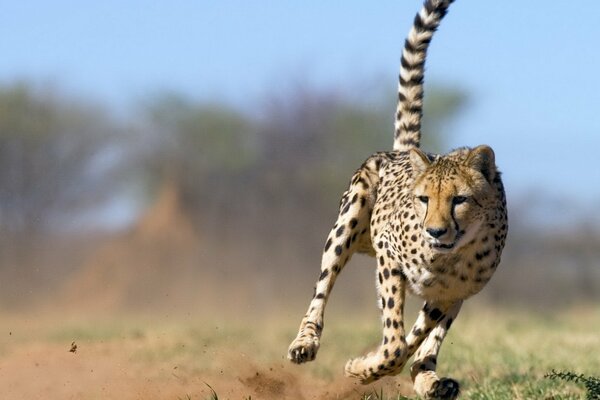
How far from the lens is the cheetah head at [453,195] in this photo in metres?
5.55

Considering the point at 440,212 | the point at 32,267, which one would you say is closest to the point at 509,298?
the point at 32,267

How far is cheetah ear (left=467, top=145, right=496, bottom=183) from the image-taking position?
581cm

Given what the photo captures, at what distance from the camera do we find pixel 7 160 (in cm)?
1648

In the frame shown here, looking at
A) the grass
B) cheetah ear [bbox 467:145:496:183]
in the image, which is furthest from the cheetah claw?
cheetah ear [bbox 467:145:496:183]

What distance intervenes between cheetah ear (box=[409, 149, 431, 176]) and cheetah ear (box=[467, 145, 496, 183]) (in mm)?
224

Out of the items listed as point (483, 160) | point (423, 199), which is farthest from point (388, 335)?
point (483, 160)

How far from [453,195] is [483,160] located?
0.31 meters

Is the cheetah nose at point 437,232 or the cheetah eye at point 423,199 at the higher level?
the cheetah eye at point 423,199

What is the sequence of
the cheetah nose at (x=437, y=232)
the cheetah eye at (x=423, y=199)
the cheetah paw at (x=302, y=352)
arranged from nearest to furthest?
the cheetah nose at (x=437, y=232) → the cheetah eye at (x=423, y=199) → the cheetah paw at (x=302, y=352)

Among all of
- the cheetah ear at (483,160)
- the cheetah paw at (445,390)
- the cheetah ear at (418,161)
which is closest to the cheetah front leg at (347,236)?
the cheetah ear at (418,161)

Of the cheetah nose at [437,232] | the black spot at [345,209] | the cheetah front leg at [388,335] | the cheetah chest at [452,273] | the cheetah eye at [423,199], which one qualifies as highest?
the black spot at [345,209]

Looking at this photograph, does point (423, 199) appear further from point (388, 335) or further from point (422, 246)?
point (388, 335)

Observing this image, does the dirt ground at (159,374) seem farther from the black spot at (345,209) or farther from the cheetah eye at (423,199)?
the cheetah eye at (423,199)

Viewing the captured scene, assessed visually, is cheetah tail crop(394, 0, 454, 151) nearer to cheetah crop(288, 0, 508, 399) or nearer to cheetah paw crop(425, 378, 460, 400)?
cheetah crop(288, 0, 508, 399)
